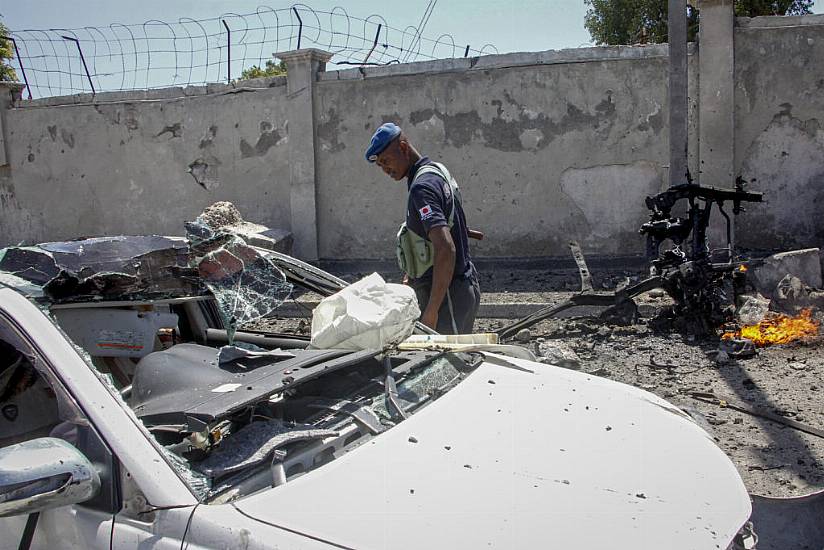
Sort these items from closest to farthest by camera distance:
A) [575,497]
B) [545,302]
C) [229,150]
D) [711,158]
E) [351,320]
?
1. [575,497]
2. [351,320]
3. [545,302]
4. [711,158]
5. [229,150]

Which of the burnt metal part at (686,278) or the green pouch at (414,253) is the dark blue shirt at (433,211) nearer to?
the green pouch at (414,253)

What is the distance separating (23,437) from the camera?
2631mm

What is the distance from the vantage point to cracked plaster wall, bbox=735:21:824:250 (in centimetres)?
860

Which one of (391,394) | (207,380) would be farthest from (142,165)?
(391,394)

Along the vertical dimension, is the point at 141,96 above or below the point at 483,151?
above

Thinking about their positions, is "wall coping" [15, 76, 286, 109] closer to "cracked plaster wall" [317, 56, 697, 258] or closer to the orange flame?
"cracked plaster wall" [317, 56, 697, 258]

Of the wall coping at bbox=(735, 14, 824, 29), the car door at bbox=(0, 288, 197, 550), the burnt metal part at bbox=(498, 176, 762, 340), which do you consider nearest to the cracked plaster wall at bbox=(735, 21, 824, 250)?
the wall coping at bbox=(735, 14, 824, 29)

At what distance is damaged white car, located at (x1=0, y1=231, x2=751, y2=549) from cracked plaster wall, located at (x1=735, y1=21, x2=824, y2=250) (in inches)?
294

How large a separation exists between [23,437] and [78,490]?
4.35 ft

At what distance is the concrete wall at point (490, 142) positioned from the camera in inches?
344

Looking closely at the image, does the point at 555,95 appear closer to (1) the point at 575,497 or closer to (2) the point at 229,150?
(2) the point at 229,150

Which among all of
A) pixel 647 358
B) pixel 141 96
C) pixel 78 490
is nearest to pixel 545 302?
pixel 647 358

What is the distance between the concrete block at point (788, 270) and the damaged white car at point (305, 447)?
5.42 meters

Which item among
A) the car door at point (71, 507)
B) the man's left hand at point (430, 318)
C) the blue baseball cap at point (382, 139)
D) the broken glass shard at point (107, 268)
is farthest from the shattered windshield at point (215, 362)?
the blue baseball cap at point (382, 139)
